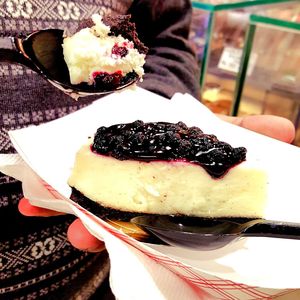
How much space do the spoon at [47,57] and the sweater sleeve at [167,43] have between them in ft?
1.22

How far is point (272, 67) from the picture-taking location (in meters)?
1.65

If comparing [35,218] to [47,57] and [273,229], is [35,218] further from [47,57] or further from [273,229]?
[273,229]

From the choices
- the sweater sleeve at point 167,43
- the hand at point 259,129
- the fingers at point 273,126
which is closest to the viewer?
the hand at point 259,129

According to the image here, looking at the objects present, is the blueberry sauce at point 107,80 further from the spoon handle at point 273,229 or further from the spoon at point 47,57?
the spoon handle at point 273,229

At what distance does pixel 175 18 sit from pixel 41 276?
2.75ft

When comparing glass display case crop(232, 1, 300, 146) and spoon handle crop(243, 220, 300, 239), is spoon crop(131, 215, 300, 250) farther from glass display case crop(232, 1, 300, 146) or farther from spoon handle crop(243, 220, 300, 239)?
glass display case crop(232, 1, 300, 146)

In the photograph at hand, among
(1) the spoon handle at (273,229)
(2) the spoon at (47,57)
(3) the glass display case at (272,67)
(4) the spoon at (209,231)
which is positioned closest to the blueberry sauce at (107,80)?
(2) the spoon at (47,57)

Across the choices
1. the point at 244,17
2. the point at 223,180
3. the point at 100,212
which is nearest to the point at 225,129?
the point at 223,180

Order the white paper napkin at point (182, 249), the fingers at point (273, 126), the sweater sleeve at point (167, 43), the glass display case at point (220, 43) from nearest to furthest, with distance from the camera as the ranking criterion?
1. the white paper napkin at point (182, 249)
2. the fingers at point (273, 126)
3. the sweater sleeve at point (167, 43)
4. the glass display case at point (220, 43)

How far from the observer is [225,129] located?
1.01 meters

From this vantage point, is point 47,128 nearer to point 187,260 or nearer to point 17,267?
point 17,267

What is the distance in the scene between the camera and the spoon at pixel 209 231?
70 centimetres

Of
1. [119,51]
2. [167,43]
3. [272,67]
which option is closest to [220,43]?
[272,67]

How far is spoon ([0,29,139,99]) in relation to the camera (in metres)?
0.71
